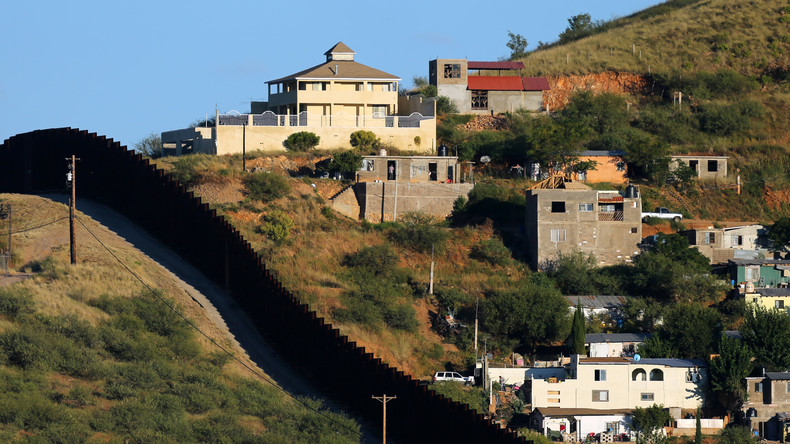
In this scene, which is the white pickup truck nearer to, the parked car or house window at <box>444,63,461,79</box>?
the parked car

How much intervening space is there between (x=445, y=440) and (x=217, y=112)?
38.0 meters

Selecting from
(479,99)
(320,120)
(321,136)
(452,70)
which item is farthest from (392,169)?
(452,70)

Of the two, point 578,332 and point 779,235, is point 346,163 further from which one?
point 779,235

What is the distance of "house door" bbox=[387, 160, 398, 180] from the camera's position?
79.4 meters

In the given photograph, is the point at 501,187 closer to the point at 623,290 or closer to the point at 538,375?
the point at 623,290

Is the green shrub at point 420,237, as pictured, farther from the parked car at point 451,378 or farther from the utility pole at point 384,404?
the utility pole at point 384,404

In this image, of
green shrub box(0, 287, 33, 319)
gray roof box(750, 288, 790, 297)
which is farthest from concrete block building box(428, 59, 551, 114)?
green shrub box(0, 287, 33, 319)

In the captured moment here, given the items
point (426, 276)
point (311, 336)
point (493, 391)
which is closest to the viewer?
point (311, 336)

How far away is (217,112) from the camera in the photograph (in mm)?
81875

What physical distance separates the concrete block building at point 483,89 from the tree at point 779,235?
20738mm

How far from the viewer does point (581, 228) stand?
73.6 meters

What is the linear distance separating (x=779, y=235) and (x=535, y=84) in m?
22.9

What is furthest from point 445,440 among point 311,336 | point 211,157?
point 211,157

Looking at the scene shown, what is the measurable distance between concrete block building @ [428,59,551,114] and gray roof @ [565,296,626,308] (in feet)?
77.7
